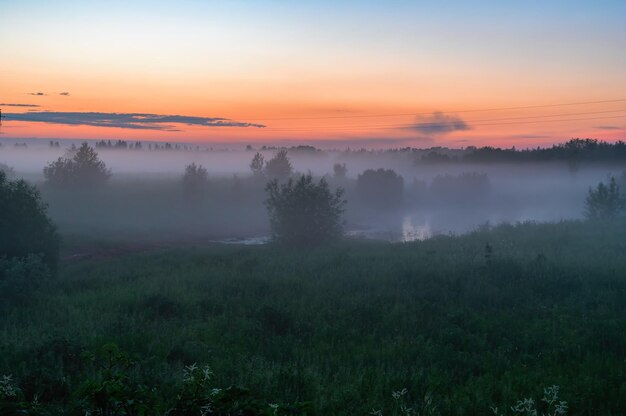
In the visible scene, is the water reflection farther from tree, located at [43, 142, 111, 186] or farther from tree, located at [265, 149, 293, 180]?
tree, located at [43, 142, 111, 186]

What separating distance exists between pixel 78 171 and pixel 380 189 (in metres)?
57.9

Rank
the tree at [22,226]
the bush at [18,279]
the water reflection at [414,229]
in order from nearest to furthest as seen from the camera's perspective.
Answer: the bush at [18,279] → the tree at [22,226] → the water reflection at [414,229]

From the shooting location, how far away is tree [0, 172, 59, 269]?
1989cm

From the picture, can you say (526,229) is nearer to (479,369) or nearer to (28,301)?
(479,369)

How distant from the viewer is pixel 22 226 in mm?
20438

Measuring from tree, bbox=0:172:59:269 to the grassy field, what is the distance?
278 centimetres

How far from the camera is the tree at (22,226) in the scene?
19891mm

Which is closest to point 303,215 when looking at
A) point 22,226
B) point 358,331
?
point 22,226

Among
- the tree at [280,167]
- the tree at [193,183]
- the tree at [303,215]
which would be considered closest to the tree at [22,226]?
the tree at [303,215]

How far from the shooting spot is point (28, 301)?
1520 centimetres

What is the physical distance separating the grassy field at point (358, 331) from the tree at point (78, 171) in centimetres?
5712

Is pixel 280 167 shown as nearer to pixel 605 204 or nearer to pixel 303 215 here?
pixel 303 215

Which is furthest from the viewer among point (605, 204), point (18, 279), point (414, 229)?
point (414, 229)

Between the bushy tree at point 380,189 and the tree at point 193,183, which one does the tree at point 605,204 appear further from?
the tree at point 193,183
